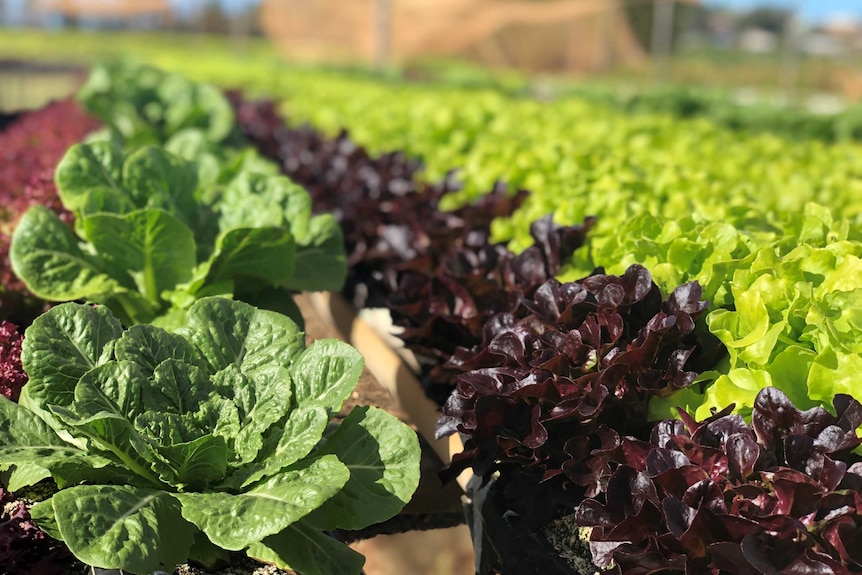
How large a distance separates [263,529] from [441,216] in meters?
2.50

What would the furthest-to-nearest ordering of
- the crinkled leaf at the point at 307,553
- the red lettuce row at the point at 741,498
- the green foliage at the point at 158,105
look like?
the green foliage at the point at 158,105 → the crinkled leaf at the point at 307,553 → the red lettuce row at the point at 741,498

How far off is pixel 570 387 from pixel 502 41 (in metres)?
36.6

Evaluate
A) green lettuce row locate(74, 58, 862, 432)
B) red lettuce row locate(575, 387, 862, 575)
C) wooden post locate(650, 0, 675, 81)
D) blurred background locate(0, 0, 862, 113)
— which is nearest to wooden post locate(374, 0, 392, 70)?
blurred background locate(0, 0, 862, 113)

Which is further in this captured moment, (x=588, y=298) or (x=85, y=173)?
(x=85, y=173)

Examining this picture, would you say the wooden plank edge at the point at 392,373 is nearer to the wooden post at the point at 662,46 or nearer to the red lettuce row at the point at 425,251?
the red lettuce row at the point at 425,251

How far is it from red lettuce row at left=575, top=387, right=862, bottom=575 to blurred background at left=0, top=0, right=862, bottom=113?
12418mm

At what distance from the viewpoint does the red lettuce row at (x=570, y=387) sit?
210 centimetres

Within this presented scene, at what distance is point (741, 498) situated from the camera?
5.67 feet

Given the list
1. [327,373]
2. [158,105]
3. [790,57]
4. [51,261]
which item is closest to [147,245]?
[51,261]

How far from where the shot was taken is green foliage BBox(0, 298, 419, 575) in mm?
1807

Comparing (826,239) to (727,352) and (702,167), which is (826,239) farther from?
(702,167)

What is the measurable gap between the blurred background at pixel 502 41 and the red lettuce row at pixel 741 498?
40.7 feet

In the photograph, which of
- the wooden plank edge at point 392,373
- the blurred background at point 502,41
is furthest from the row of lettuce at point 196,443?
the blurred background at point 502,41

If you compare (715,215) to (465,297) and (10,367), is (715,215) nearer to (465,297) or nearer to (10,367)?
(465,297)
